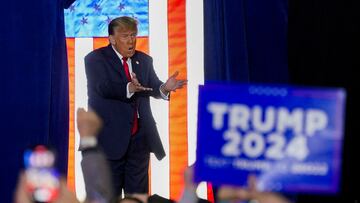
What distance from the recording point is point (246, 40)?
512cm

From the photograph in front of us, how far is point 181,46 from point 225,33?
42cm

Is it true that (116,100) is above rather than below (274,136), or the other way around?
above

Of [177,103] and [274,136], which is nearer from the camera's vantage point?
[274,136]

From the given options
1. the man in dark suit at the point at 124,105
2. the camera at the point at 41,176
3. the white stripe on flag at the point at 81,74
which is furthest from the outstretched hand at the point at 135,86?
the camera at the point at 41,176

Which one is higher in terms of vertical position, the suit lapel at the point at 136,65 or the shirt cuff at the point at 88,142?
the suit lapel at the point at 136,65

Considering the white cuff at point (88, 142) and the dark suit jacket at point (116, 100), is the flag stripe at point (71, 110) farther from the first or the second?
the white cuff at point (88, 142)

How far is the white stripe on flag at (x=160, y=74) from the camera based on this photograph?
17.7ft

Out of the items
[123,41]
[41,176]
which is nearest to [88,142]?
[41,176]

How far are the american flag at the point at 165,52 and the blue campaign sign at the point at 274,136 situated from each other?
3.02 metres

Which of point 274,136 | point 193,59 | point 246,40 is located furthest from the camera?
point 193,59

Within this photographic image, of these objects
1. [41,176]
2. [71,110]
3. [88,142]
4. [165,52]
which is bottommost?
[41,176]

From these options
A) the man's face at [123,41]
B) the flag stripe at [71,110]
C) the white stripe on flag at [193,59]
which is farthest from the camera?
the flag stripe at [71,110]

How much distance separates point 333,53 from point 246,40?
0.56 meters

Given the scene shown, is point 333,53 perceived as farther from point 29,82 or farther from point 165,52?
point 29,82
